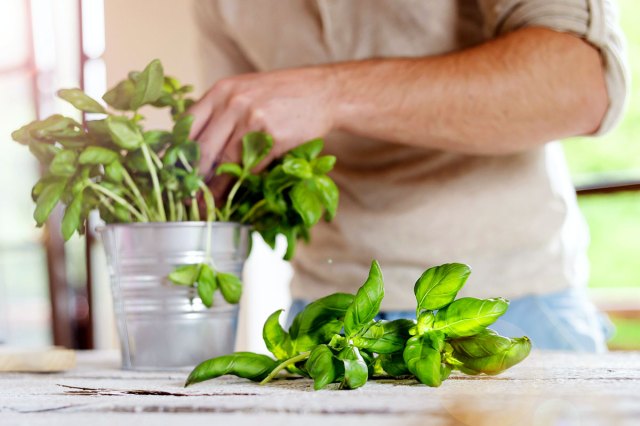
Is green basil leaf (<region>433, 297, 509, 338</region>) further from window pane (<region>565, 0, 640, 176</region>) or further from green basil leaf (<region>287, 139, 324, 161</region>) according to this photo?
window pane (<region>565, 0, 640, 176</region>)

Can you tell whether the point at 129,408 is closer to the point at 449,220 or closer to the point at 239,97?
the point at 239,97

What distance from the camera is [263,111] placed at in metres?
0.91

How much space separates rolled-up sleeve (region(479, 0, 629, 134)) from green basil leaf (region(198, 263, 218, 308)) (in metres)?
0.53

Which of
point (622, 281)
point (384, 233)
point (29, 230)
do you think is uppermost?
point (384, 233)

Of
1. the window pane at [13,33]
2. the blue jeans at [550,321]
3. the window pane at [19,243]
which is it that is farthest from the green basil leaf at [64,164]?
the window pane at [13,33]

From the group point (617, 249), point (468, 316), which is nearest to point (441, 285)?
point (468, 316)

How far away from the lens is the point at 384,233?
1.24 m

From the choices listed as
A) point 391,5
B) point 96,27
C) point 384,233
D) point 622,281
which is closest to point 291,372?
point 384,233

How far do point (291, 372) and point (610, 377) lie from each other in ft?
0.75

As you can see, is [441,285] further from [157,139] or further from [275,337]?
[157,139]

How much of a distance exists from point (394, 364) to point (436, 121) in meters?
0.55

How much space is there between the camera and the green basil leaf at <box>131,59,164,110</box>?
75 centimetres

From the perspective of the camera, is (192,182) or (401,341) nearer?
(401,341)

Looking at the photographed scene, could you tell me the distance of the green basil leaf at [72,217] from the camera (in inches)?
29.5
